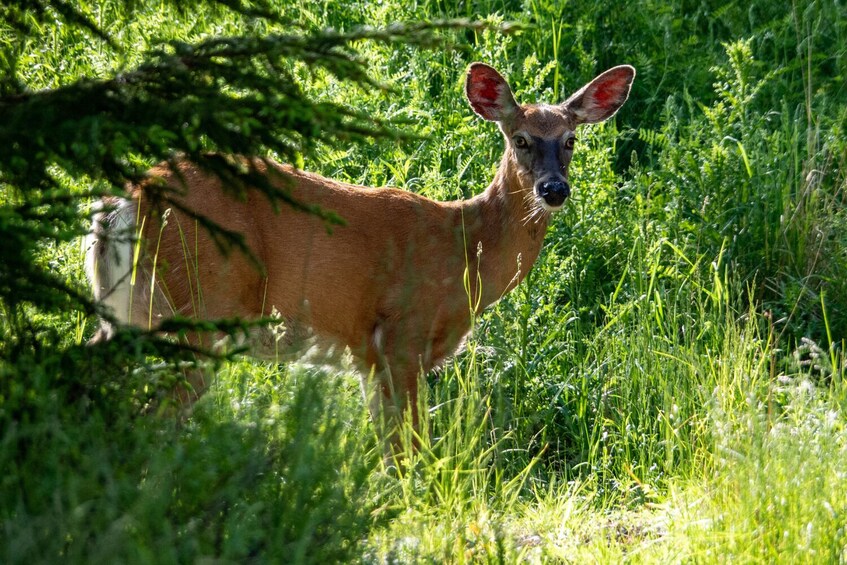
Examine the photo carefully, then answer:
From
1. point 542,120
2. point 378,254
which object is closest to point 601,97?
point 542,120

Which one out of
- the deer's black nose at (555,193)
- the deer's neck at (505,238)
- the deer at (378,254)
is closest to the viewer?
the deer at (378,254)

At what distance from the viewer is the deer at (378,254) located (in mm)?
4926

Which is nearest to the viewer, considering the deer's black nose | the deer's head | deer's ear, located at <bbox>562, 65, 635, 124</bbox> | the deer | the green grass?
the green grass

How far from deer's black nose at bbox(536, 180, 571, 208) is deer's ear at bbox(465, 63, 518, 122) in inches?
24.9

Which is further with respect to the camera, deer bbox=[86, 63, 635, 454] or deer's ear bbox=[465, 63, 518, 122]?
deer's ear bbox=[465, 63, 518, 122]

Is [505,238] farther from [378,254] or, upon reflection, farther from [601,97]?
[601,97]

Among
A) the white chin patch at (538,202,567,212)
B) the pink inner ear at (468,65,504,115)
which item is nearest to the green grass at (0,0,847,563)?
the pink inner ear at (468,65,504,115)

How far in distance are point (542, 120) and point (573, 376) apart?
130cm

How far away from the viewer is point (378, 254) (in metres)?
5.59

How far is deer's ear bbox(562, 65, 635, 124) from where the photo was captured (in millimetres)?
6160

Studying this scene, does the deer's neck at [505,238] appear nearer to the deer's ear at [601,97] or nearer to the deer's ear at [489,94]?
the deer's ear at [489,94]

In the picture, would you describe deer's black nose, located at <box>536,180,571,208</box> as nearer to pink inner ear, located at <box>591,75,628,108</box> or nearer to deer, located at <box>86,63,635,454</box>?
deer, located at <box>86,63,635,454</box>

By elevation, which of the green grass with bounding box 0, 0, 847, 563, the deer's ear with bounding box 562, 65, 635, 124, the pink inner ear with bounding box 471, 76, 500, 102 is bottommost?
the green grass with bounding box 0, 0, 847, 563

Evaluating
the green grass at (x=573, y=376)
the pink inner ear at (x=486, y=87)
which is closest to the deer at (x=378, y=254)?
the pink inner ear at (x=486, y=87)
